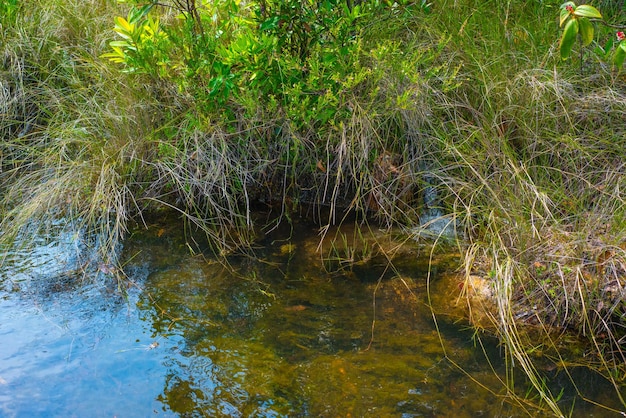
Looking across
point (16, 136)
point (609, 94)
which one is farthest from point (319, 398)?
point (16, 136)

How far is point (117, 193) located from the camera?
364 cm

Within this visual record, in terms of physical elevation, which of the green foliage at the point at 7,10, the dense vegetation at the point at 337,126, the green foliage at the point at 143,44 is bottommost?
the dense vegetation at the point at 337,126

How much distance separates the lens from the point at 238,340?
2.90 meters

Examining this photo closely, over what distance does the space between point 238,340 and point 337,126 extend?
140cm

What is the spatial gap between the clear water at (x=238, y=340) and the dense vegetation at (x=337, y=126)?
242 millimetres

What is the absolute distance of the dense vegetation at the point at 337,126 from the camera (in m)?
3.43

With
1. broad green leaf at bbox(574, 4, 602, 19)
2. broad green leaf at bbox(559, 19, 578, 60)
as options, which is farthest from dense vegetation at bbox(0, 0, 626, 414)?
broad green leaf at bbox(574, 4, 602, 19)

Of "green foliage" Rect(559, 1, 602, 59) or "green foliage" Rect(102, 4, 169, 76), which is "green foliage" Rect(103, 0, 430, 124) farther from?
"green foliage" Rect(559, 1, 602, 59)

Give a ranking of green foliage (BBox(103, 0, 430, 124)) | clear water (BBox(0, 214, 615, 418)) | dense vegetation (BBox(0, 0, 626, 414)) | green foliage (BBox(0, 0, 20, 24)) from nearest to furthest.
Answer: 1. clear water (BBox(0, 214, 615, 418))
2. dense vegetation (BBox(0, 0, 626, 414))
3. green foliage (BBox(103, 0, 430, 124))
4. green foliage (BBox(0, 0, 20, 24))

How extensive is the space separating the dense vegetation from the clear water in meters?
0.24

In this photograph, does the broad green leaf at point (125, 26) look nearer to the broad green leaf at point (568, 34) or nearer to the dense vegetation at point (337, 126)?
the dense vegetation at point (337, 126)

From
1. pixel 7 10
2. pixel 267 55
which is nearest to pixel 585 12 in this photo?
pixel 267 55

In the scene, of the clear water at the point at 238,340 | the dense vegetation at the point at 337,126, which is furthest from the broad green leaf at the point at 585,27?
the clear water at the point at 238,340

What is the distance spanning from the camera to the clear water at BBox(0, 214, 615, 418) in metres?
2.52
